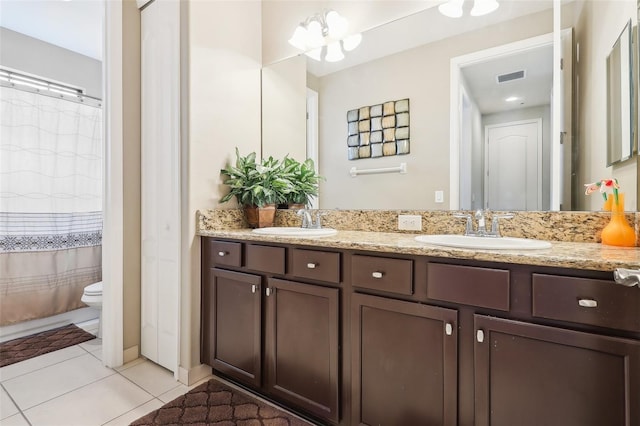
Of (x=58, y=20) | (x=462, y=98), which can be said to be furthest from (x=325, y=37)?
(x=58, y=20)

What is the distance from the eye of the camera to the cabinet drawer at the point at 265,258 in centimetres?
160

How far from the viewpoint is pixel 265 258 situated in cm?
166

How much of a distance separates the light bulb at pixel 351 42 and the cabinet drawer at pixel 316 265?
1371 mm

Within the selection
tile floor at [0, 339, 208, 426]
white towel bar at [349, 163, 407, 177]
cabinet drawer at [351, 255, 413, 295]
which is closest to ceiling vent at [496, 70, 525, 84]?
white towel bar at [349, 163, 407, 177]

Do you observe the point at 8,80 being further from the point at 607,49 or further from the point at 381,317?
the point at 607,49

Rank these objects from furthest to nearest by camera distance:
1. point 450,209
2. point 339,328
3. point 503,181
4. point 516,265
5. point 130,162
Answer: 1. point 130,162
2. point 450,209
3. point 503,181
4. point 339,328
5. point 516,265

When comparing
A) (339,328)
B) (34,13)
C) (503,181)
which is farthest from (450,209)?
(34,13)

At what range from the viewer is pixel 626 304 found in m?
0.88

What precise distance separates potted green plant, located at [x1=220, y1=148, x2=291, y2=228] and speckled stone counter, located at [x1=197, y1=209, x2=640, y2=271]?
128 millimetres

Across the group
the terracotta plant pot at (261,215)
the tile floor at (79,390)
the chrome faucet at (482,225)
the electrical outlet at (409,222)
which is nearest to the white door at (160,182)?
the tile floor at (79,390)

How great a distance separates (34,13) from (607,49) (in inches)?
147

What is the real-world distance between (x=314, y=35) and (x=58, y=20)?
2.17m

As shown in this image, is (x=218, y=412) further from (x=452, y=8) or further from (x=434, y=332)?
(x=452, y=8)

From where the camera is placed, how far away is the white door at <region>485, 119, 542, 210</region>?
4.98 feet
